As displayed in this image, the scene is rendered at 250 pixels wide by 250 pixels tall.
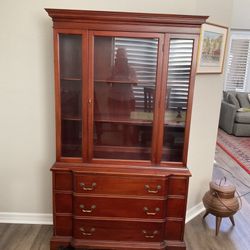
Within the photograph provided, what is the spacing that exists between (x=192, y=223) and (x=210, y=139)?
2.79ft

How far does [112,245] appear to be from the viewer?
207cm

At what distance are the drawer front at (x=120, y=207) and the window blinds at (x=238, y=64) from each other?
5.64 m

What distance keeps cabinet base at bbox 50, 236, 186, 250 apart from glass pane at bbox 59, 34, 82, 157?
699 mm

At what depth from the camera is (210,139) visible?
2.60m

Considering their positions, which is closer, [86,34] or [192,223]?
[86,34]

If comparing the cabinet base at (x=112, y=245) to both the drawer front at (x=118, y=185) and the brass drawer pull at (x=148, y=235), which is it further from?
the drawer front at (x=118, y=185)

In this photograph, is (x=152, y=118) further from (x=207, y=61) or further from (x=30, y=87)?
(x=30, y=87)

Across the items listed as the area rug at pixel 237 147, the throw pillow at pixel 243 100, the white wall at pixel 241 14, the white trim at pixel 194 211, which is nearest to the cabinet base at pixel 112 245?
the white trim at pixel 194 211

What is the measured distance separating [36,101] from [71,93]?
1.55 feet

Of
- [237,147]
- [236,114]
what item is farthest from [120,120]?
[236,114]

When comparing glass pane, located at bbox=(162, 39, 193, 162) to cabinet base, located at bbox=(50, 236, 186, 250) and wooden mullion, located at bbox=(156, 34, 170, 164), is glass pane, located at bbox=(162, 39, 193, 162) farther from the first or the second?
cabinet base, located at bbox=(50, 236, 186, 250)

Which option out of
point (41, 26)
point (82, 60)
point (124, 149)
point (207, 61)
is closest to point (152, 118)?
point (124, 149)

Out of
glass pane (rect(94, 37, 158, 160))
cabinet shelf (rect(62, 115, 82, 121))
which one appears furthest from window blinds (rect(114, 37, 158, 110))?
cabinet shelf (rect(62, 115, 82, 121))

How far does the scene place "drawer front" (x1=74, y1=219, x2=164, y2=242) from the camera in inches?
80.6
